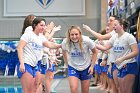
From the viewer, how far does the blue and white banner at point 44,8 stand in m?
19.8

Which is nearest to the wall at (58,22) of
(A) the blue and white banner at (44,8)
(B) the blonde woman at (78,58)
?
(A) the blue and white banner at (44,8)

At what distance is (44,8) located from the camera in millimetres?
20094

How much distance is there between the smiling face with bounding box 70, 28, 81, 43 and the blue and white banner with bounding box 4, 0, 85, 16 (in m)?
14.6

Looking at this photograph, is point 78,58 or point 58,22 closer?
point 78,58

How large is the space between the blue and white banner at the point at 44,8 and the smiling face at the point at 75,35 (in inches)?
576

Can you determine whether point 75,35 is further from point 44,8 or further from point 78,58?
point 44,8

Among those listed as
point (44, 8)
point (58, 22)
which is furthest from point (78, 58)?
point (44, 8)

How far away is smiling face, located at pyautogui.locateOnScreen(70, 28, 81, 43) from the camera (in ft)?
17.2

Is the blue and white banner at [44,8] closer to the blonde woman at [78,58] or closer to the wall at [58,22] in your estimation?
the wall at [58,22]

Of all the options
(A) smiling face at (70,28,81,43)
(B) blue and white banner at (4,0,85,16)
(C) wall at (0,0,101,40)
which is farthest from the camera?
(C) wall at (0,0,101,40)

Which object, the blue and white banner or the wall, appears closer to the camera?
the blue and white banner

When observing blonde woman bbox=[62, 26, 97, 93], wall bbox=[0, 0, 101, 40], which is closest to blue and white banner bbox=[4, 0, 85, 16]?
wall bbox=[0, 0, 101, 40]

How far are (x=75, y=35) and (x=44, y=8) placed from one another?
49.6 feet

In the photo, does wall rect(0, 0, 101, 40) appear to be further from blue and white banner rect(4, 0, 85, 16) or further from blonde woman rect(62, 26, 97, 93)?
blonde woman rect(62, 26, 97, 93)
